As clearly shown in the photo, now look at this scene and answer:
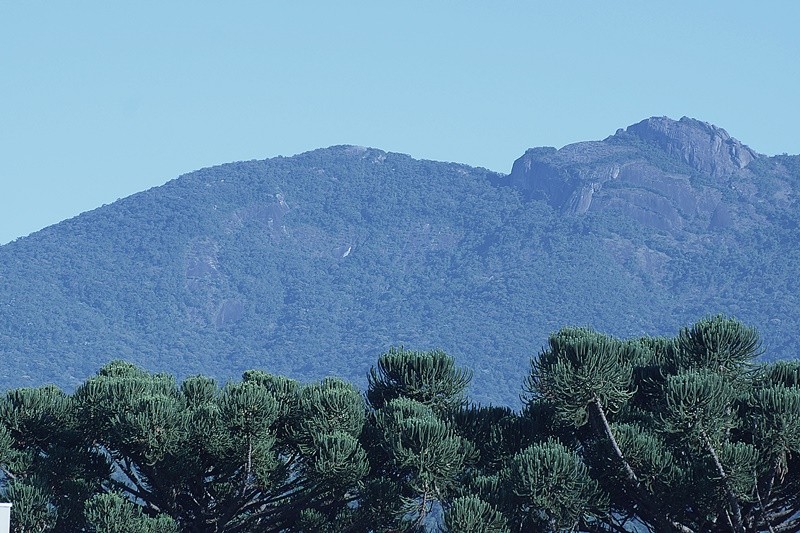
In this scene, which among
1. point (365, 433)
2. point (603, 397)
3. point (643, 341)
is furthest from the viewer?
point (643, 341)

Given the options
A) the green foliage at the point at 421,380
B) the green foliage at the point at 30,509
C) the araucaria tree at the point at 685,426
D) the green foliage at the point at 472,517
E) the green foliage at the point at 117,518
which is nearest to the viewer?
the green foliage at the point at 472,517

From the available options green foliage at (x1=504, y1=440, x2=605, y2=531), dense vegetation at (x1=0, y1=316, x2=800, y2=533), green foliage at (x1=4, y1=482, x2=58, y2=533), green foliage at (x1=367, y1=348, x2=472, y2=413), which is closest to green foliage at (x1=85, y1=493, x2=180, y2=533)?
dense vegetation at (x1=0, y1=316, x2=800, y2=533)

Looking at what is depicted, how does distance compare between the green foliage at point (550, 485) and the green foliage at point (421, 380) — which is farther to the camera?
the green foliage at point (421, 380)

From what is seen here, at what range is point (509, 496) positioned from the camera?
58.1 ft

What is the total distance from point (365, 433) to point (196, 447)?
2.32m

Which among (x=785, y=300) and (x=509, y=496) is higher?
(x=509, y=496)

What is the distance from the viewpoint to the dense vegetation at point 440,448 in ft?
57.7

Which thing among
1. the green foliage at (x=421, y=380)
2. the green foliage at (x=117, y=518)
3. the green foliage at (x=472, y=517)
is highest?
the green foliage at (x=421, y=380)

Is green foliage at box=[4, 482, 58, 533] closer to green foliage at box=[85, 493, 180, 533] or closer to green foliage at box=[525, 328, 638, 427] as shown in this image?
green foliage at box=[85, 493, 180, 533]

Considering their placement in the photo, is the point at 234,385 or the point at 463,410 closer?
the point at 234,385

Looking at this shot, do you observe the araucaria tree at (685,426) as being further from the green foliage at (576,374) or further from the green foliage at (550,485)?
the green foliage at (550,485)

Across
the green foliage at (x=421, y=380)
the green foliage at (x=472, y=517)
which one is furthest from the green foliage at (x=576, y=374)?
the green foliage at (x=421, y=380)

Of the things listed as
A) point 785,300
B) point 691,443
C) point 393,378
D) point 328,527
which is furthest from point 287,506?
point 785,300

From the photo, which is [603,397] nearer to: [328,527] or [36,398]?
[328,527]
